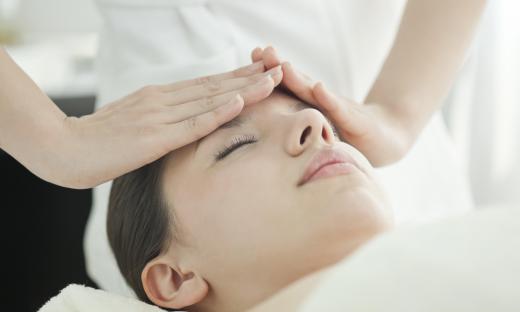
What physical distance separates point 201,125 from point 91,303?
317mm

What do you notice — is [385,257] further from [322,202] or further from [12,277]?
[12,277]

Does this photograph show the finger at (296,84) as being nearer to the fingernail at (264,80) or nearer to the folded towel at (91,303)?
the fingernail at (264,80)

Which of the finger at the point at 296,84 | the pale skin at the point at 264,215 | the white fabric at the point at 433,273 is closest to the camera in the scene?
the white fabric at the point at 433,273

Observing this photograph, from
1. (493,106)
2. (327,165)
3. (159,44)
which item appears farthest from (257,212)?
(493,106)

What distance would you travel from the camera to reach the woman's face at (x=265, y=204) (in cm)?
95

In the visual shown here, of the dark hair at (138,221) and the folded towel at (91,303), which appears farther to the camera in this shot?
the dark hair at (138,221)

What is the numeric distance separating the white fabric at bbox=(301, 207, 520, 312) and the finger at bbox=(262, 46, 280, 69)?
51 cm

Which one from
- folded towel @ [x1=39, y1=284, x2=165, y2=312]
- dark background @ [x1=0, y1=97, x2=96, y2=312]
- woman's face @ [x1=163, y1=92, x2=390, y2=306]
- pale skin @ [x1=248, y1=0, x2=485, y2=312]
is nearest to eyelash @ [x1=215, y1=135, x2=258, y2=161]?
woman's face @ [x1=163, y1=92, x2=390, y2=306]

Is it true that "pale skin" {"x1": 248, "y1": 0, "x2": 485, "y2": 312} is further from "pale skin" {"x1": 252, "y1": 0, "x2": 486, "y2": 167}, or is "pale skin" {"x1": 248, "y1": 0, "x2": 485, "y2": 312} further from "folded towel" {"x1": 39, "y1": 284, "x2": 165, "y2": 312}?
"folded towel" {"x1": 39, "y1": 284, "x2": 165, "y2": 312}

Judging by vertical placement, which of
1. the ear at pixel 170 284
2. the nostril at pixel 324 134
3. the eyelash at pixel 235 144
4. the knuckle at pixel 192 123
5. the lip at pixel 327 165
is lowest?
the ear at pixel 170 284

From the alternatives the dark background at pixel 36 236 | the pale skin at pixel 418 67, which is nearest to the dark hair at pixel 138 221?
the pale skin at pixel 418 67

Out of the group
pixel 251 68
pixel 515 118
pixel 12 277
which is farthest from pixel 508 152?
pixel 12 277

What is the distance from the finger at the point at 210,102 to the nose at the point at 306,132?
2.5 inches

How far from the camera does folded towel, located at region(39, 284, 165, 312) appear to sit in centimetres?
102
